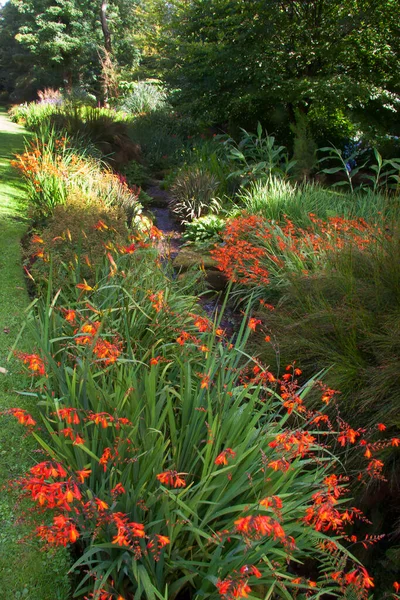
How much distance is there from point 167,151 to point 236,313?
280 inches

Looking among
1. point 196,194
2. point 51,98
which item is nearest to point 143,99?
point 51,98

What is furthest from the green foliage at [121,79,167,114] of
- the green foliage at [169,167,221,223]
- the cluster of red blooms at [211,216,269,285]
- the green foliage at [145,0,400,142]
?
the cluster of red blooms at [211,216,269,285]

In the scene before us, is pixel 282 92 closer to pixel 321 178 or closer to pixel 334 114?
pixel 334 114

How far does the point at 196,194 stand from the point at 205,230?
0.95 metres

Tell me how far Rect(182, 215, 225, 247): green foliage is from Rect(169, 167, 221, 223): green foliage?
0.50 meters

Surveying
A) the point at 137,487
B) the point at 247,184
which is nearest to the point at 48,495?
the point at 137,487

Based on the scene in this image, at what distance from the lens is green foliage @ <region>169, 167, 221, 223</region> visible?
6.89 m

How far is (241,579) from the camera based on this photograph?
1276 mm

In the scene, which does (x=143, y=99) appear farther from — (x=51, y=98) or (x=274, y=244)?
(x=274, y=244)

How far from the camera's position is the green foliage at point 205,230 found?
609 cm

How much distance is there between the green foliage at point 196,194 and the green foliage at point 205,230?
19.5 inches

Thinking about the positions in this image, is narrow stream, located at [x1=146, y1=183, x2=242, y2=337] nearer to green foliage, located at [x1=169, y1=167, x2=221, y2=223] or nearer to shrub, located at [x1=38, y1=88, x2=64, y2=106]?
green foliage, located at [x1=169, y1=167, x2=221, y2=223]

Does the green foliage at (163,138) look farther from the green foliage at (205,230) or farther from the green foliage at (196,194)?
the green foliage at (205,230)

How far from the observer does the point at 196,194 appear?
22.7ft
